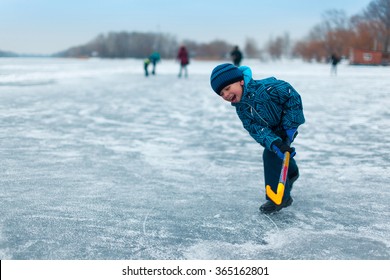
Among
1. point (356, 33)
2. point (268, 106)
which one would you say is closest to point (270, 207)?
point (268, 106)

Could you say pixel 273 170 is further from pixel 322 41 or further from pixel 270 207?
pixel 322 41

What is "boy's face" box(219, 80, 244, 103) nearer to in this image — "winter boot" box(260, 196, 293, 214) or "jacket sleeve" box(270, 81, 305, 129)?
"jacket sleeve" box(270, 81, 305, 129)

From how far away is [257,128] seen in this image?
2.77 meters

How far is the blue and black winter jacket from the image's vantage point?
2.67 metres

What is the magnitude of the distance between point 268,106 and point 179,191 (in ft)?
3.68

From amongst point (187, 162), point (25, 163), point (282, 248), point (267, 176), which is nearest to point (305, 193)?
point (267, 176)

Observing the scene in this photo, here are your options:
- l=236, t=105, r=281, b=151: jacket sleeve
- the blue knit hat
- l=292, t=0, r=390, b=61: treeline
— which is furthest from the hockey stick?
l=292, t=0, r=390, b=61: treeline

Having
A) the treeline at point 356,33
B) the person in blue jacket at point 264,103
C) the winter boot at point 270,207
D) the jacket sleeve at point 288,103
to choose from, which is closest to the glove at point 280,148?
the person in blue jacket at point 264,103

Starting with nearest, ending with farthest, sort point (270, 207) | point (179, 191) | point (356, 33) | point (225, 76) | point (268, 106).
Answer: point (225, 76), point (268, 106), point (270, 207), point (179, 191), point (356, 33)

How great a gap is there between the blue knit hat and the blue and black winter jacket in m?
0.10

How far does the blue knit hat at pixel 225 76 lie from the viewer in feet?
8.45

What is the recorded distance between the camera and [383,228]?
2602 millimetres
